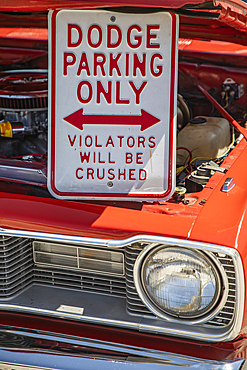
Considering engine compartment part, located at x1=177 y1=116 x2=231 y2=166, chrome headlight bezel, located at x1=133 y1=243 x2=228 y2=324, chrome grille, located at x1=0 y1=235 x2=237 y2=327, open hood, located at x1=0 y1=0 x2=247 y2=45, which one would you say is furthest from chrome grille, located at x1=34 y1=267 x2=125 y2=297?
open hood, located at x1=0 y1=0 x2=247 y2=45

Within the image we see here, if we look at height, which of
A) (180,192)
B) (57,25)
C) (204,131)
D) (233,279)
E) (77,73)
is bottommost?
(233,279)

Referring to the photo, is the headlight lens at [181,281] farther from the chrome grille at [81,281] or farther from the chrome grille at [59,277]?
the chrome grille at [81,281]

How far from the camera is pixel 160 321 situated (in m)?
1.28

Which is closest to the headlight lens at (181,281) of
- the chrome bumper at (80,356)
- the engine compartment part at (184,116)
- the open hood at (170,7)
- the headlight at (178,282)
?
the headlight at (178,282)

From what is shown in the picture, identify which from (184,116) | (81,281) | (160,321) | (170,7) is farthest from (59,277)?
(184,116)

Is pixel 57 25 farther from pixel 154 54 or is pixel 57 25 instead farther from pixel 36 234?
pixel 36 234

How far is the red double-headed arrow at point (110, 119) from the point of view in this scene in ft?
4.73

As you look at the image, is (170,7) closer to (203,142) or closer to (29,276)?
(203,142)

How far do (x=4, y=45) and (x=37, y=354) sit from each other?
2061mm

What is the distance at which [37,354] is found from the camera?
125 centimetres

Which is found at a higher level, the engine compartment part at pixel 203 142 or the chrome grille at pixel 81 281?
the engine compartment part at pixel 203 142

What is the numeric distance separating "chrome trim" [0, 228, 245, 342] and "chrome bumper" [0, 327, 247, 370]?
2.7 inches

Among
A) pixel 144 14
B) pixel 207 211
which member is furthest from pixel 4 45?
pixel 207 211

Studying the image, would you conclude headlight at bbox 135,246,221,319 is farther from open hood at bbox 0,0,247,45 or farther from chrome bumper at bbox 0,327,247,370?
open hood at bbox 0,0,247,45
